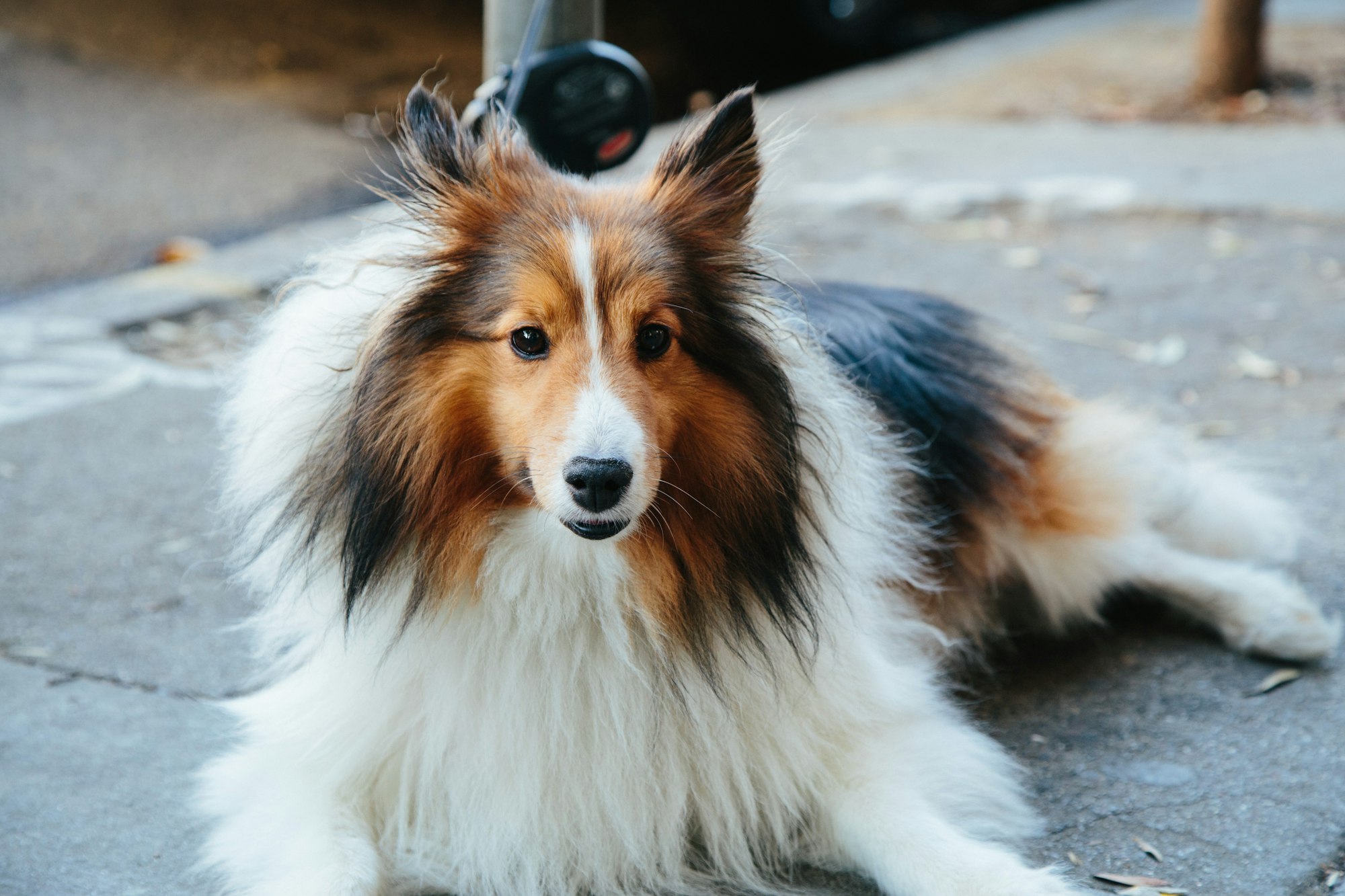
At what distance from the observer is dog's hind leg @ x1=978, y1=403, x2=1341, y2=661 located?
338 centimetres

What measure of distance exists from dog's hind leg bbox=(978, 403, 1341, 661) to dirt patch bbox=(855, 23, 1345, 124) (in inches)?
230

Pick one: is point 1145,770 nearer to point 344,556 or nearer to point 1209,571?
point 1209,571

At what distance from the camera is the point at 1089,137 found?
8.45 m

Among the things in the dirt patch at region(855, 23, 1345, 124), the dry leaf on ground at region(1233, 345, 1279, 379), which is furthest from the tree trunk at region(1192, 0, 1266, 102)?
the dry leaf on ground at region(1233, 345, 1279, 379)

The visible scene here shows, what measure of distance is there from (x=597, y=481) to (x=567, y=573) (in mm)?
329

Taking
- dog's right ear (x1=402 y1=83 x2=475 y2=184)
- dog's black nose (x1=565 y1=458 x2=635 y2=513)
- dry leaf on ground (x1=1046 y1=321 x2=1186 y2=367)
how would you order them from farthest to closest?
dry leaf on ground (x1=1046 y1=321 x2=1186 y2=367)
dog's right ear (x1=402 y1=83 x2=475 y2=184)
dog's black nose (x1=565 y1=458 x2=635 y2=513)

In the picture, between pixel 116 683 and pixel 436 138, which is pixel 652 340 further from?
pixel 116 683

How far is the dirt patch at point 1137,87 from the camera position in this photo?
8.95 m

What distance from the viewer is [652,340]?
2.42 m

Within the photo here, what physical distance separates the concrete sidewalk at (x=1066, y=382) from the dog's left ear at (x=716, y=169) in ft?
0.46

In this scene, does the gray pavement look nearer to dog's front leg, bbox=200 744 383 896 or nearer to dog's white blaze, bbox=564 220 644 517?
dog's front leg, bbox=200 744 383 896

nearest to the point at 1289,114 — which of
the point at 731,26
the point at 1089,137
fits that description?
the point at 1089,137

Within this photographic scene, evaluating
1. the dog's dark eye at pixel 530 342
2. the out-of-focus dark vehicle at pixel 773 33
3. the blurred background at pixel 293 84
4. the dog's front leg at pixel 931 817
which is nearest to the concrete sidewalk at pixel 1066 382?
the dog's front leg at pixel 931 817

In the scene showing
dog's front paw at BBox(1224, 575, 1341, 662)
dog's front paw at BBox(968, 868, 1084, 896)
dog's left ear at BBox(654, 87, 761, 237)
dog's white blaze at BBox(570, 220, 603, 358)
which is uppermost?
dog's left ear at BBox(654, 87, 761, 237)
